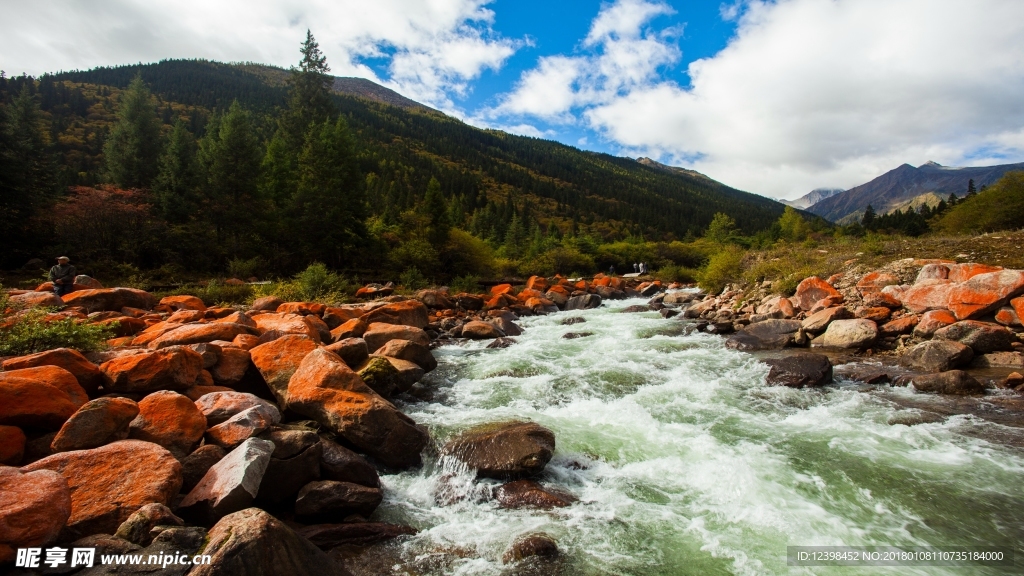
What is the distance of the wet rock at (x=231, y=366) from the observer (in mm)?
7562

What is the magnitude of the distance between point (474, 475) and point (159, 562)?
3.72m

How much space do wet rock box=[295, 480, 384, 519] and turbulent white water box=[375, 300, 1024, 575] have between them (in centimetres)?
Result: 29

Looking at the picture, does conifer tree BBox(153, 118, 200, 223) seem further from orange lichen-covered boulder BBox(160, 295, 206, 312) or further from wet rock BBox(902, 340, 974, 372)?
wet rock BBox(902, 340, 974, 372)

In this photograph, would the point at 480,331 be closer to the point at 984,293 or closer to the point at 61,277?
the point at 61,277

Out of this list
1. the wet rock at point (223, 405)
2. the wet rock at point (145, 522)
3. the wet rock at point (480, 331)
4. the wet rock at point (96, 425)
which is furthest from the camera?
the wet rock at point (480, 331)

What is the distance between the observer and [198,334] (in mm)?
8719

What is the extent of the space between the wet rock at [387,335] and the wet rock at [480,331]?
12.5 feet

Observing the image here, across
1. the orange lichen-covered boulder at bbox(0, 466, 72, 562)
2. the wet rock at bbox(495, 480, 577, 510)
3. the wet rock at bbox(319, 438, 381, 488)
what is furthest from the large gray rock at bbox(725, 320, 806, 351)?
the orange lichen-covered boulder at bbox(0, 466, 72, 562)

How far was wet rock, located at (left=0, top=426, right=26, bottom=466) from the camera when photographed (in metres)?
4.30

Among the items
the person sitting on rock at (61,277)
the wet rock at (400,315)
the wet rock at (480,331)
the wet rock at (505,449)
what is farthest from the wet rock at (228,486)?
the person sitting on rock at (61,277)

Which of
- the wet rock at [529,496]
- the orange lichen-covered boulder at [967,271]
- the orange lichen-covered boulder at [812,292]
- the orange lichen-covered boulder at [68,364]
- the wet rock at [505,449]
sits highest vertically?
the orange lichen-covered boulder at [967,271]

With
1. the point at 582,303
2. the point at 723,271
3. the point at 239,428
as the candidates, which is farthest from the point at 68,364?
the point at 723,271

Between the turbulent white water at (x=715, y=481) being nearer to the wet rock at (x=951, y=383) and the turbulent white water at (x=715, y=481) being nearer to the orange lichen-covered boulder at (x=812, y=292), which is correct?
the wet rock at (x=951, y=383)

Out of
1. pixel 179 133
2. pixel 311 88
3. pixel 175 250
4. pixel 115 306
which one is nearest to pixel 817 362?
pixel 115 306
